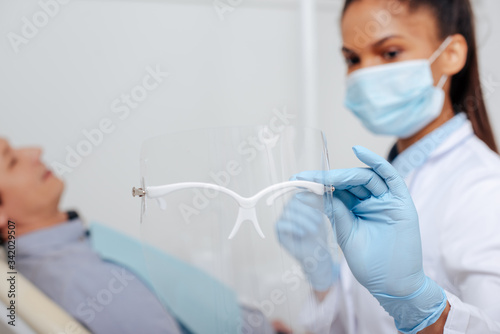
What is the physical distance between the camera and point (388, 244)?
2.12ft

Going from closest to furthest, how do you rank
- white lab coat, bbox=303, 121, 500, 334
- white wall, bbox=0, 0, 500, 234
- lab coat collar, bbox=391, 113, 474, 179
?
white lab coat, bbox=303, 121, 500, 334
lab coat collar, bbox=391, 113, 474, 179
white wall, bbox=0, 0, 500, 234

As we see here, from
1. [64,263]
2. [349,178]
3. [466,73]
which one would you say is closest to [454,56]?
[466,73]

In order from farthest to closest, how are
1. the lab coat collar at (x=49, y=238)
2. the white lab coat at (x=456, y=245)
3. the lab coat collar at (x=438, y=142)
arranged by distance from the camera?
the lab coat collar at (x=49, y=238), the lab coat collar at (x=438, y=142), the white lab coat at (x=456, y=245)

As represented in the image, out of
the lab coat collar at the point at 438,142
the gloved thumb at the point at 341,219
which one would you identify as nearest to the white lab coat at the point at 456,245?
the lab coat collar at the point at 438,142

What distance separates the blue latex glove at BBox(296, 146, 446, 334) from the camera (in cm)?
64

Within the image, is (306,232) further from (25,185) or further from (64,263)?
(25,185)

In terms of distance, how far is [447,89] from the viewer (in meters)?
1.09

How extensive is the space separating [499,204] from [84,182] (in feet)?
4.58

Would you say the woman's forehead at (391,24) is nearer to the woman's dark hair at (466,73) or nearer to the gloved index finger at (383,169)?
the woman's dark hair at (466,73)

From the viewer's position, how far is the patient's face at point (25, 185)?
1223mm

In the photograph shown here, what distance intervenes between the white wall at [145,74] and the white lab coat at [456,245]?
2.75 feet

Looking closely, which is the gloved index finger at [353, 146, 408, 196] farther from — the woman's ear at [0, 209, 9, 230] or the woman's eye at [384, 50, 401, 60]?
the woman's ear at [0, 209, 9, 230]

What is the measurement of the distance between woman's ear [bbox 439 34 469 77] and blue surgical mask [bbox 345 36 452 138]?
2 cm

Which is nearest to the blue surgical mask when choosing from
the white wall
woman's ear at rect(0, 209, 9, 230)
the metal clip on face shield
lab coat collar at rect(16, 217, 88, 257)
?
the metal clip on face shield
